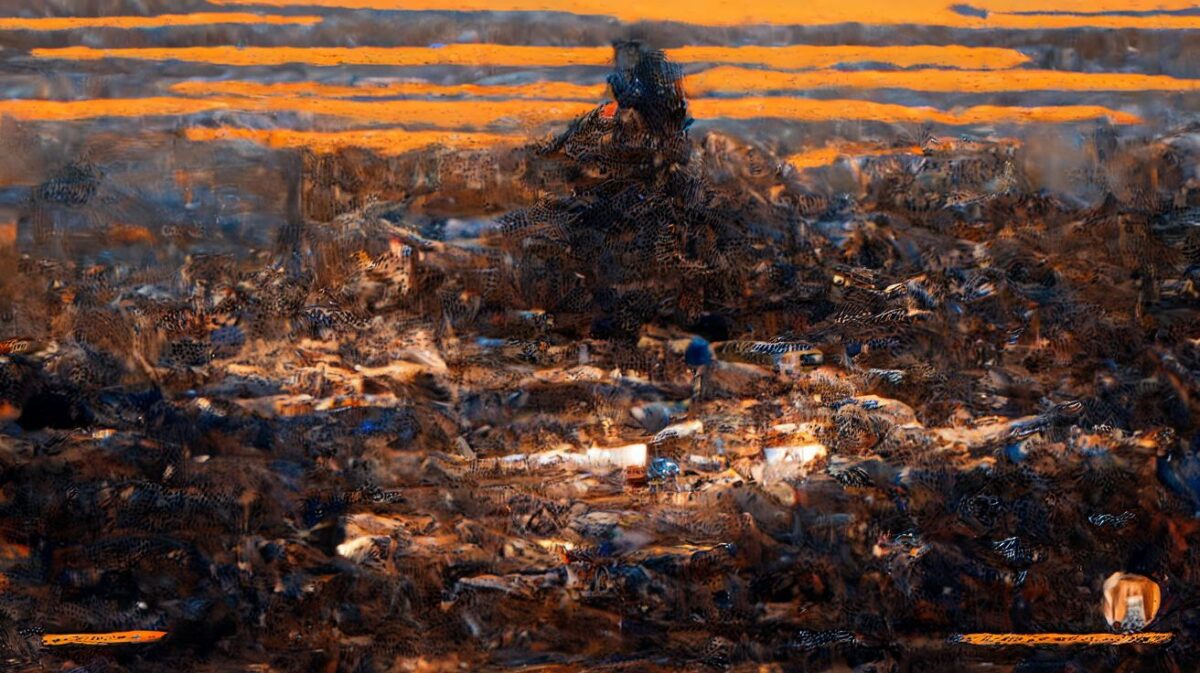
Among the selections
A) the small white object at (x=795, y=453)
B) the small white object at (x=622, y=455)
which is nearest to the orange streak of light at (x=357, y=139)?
the small white object at (x=622, y=455)

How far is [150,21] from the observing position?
2.30m

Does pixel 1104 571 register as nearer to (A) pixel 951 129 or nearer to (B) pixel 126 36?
(A) pixel 951 129

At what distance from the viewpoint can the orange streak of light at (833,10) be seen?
2.33 metres

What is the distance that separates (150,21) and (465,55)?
2.13 ft

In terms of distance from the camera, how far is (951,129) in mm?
2348

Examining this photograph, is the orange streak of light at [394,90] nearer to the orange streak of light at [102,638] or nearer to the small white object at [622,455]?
the small white object at [622,455]

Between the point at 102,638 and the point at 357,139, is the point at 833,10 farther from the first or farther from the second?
the point at 102,638

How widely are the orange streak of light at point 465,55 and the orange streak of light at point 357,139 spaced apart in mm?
148

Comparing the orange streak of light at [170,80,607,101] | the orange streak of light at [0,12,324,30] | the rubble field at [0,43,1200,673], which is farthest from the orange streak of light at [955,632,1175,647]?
the orange streak of light at [0,12,324,30]

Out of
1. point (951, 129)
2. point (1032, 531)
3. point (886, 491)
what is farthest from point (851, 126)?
point (1032, 531)

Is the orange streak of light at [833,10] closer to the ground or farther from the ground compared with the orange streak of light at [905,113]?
farther from the ground

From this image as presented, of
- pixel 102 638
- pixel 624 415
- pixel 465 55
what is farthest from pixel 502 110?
pixel 102 638

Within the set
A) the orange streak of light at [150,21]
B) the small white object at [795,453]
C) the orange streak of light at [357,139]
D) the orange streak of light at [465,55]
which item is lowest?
the small white object at [795,453]

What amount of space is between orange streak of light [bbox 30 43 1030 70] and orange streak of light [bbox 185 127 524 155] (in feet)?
0.49
